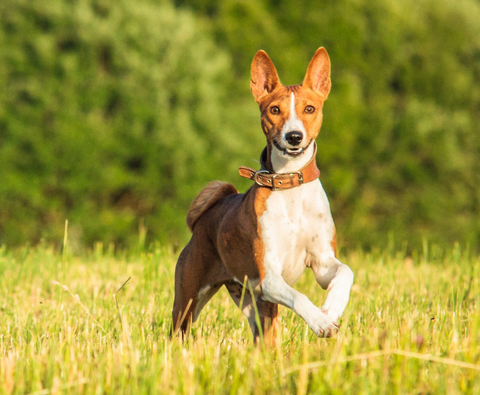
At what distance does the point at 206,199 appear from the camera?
14.4ft

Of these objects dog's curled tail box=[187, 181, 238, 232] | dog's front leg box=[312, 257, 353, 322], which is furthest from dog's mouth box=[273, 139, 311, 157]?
dog's curled tail box=[187, 181, 238, 232]

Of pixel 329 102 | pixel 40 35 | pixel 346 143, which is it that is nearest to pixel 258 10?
pixel 329 102

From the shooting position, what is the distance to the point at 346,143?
23.5 meters

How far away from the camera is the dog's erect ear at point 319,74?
12.9 feet

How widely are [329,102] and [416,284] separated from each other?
18062mm

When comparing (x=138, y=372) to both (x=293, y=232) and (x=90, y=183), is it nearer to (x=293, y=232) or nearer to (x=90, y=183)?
(x=293, y=232)

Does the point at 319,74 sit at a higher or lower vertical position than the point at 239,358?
higher

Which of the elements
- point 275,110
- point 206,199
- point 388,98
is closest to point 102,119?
point 388,98

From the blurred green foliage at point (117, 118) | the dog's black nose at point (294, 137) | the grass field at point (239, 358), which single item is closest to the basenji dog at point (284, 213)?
the dog's black nose at point (294, 137)

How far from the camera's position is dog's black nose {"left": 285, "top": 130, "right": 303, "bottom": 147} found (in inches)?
137

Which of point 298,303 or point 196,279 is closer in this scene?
point 298,303

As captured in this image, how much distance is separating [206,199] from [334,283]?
1.32m

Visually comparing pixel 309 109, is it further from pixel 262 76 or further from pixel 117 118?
pixel 117 118

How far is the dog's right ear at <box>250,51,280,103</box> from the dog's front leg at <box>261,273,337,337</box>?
1.13 meters
